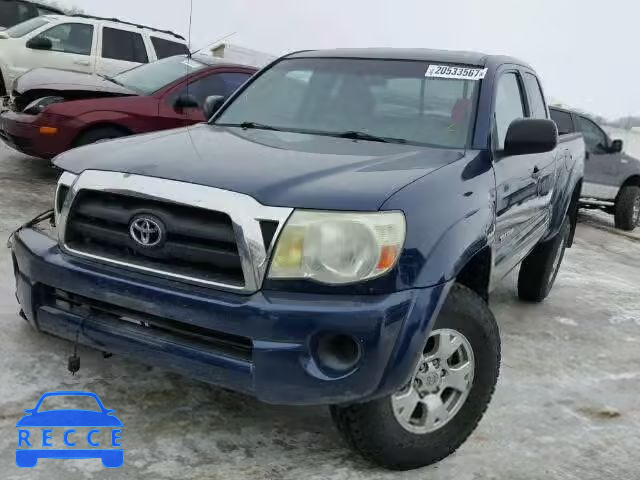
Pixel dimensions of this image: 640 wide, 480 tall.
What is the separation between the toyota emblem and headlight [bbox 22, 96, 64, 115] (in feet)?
14.9

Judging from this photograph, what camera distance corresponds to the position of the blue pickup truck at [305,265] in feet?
7.50

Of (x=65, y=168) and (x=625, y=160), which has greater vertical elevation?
(x=65, y=168)

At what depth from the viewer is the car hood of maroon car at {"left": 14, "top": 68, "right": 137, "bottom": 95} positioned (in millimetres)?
6828

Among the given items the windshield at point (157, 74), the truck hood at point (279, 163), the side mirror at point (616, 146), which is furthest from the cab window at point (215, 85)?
the side mirror at point (616, 146)

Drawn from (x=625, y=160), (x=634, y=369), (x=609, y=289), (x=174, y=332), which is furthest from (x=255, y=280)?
(x=625, y=160)

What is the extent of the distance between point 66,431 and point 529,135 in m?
2.36

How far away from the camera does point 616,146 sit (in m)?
10.3

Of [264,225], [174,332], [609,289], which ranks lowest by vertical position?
[609,289]

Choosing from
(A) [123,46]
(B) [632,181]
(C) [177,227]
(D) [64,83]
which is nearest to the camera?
(C) [177,227]

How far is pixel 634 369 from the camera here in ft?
13.3

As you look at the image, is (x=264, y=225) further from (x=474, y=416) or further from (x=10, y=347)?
(x=10, y=347)

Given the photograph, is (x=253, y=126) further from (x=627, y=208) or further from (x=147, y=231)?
(x=627, y=208)

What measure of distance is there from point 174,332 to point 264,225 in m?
0.52

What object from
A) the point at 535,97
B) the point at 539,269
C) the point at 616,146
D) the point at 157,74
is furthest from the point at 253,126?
the point at 616,146
